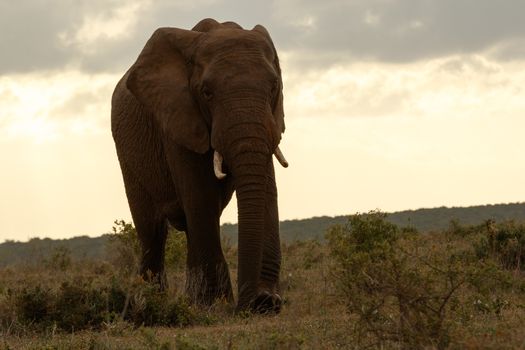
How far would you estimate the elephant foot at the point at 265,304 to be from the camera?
11.3m

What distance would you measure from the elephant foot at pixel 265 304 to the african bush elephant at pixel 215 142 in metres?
0.01

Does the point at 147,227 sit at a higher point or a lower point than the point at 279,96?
lower

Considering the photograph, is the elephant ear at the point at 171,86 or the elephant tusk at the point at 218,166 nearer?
the elephant tusk at the point at 218,166

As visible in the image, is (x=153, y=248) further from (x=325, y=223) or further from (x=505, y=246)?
(x=325, y=223)

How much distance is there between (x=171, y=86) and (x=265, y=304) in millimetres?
2815

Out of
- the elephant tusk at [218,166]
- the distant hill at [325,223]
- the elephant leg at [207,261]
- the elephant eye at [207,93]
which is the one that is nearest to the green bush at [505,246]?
the elephant leg at [207,261]

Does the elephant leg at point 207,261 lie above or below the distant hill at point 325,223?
below

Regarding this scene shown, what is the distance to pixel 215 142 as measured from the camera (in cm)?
1146

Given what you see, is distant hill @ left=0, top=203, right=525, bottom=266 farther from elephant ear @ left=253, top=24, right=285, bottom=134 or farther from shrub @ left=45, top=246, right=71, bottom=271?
elephant ear @ left=253, top=24, right=285, bottom=134

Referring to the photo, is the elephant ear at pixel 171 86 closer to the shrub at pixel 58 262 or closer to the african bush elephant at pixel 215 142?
the african bush elephant at pixel 215 142

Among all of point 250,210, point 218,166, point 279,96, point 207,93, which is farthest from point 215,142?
point 279,96

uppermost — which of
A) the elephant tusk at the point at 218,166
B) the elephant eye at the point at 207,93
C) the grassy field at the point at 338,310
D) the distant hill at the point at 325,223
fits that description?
the distant hill at the point at 325,223

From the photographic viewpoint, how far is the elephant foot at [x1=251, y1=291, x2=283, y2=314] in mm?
11289

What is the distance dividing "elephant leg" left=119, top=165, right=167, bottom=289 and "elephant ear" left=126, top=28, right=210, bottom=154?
2.21 metres
